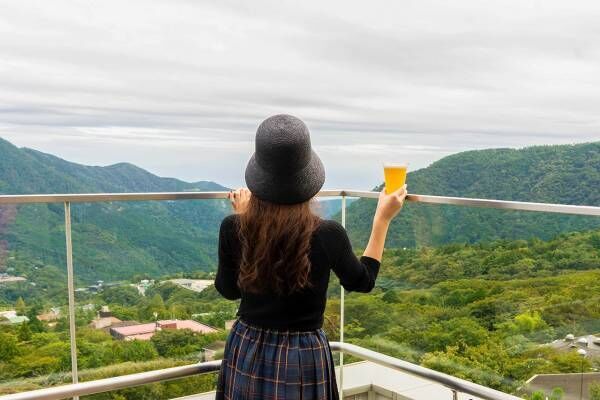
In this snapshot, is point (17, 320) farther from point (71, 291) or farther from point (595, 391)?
point (595, 391)

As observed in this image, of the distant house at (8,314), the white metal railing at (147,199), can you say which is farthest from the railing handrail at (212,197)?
the distant house at (8,314)

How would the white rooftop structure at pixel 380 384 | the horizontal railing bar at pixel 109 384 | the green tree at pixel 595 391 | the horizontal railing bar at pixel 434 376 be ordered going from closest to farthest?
the horizontal railing bar at pixel 109 384 → the horizontal railing bar at pixel 434 376 → the green tree at pixel 595 391 → the white rooftop structure at pixel 380 384

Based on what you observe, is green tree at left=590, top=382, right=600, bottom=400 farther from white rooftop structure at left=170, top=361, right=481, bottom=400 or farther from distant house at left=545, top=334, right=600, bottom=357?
white rooftop structure at left=170, top=361, right=481, bottom=400

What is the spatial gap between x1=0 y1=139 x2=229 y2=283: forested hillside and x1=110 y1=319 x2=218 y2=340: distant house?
23 cm

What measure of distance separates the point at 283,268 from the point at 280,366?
0.29m

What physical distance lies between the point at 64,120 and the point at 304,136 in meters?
10.0

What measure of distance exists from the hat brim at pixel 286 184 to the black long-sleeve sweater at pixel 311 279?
0.34 ft

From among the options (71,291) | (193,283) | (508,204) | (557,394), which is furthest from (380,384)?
(71,291)

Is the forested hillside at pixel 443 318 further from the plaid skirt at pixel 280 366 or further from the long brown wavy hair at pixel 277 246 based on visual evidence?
the long brown wavy hair at pixel 277 246

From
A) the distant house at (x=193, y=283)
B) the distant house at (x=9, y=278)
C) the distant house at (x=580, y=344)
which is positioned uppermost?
the distant house at (x=9, y=278)

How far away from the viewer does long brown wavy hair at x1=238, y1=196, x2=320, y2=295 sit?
1.38m

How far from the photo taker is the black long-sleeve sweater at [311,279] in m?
1.41

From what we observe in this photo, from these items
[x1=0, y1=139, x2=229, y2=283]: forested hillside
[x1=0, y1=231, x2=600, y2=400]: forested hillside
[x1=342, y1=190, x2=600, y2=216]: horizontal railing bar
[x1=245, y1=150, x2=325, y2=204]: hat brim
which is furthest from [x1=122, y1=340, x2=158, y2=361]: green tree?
[x1=342, y1=190, x2=600, y2=216]: horizontal railing bar

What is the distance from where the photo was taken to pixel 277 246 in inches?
54.9
